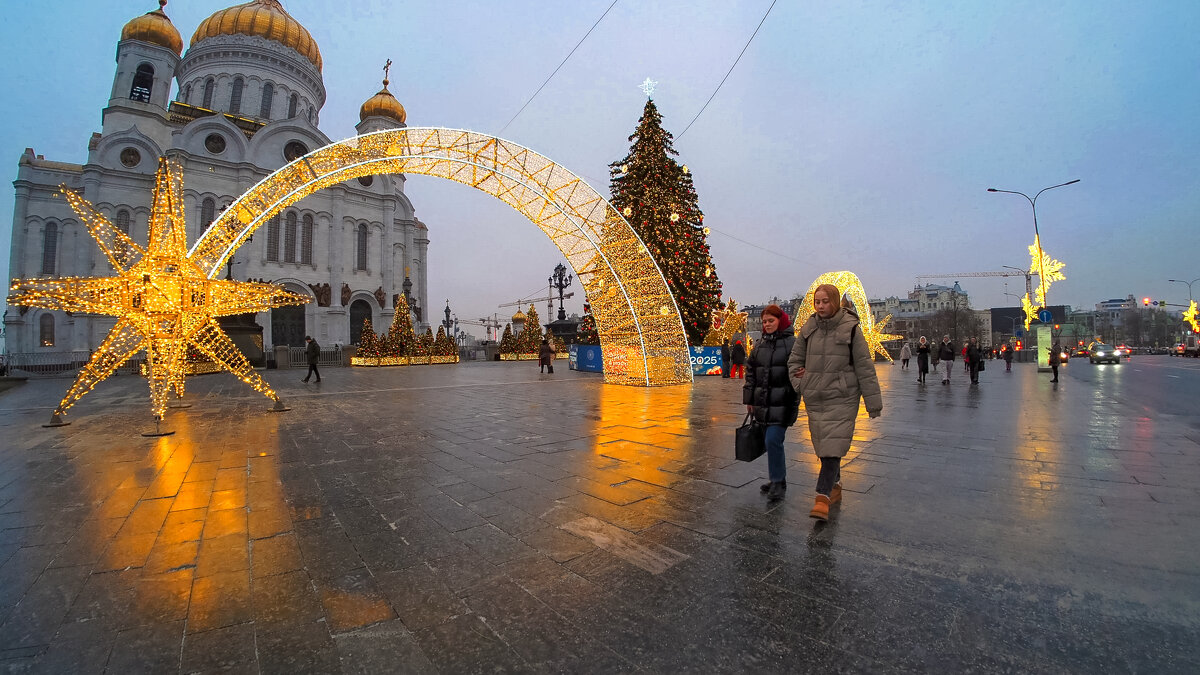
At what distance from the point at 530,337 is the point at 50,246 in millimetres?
32677

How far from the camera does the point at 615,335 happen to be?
1520 cm

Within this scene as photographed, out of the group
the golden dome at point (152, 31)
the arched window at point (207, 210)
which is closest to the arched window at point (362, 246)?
the arched window at point (207, 210)

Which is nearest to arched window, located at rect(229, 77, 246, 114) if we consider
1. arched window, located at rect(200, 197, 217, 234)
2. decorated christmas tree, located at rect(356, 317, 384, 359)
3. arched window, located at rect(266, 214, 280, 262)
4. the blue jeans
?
arched window, located at rect(200, 197, 217, 234)

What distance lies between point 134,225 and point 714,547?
45.8m

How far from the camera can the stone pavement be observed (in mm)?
1962

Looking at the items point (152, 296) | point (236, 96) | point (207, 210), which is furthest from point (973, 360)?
point (236, 96)

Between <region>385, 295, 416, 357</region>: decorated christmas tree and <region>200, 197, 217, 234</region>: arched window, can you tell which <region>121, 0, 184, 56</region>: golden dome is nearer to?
<region>200, 197, 217, 234</region>: arched window

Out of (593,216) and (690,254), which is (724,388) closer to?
(593,216)

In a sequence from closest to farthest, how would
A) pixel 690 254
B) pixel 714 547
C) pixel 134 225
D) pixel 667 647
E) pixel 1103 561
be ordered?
1. pixel 667 647
2. pixel 1103 561
3. pixel 714 547
4. pixel 690 254
5. pixel 134 225

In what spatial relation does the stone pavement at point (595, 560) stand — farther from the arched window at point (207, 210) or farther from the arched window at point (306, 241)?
the arched window at point (306, 241)

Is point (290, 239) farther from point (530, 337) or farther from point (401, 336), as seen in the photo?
point (530, 337)

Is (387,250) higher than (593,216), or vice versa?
(387,250)

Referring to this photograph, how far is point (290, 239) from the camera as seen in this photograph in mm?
38781

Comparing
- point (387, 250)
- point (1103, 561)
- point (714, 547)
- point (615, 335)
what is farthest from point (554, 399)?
point (387, 250)
